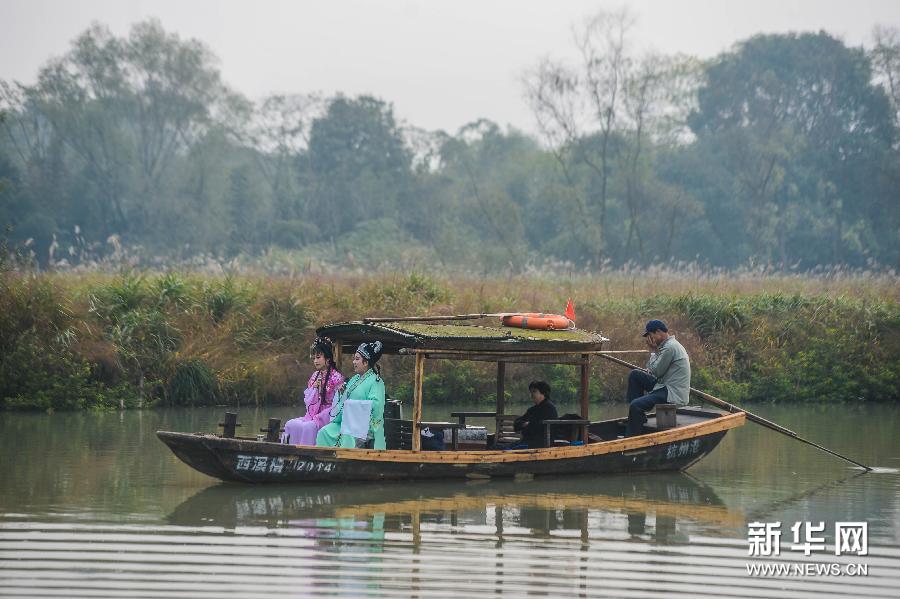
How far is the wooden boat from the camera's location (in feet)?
34.6

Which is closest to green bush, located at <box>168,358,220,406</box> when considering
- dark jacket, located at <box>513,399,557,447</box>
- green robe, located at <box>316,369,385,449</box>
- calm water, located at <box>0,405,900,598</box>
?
calm water, located at <box>0,405,900,598</box>

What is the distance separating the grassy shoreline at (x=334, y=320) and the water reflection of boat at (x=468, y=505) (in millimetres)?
6635

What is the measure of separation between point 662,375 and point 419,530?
374 centimetres

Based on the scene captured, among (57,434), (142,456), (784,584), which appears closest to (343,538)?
(784,584)

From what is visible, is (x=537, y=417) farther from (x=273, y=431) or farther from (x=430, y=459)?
(x=273, y=431)

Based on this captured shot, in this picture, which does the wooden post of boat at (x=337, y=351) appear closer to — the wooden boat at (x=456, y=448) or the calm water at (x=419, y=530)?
the wooden boat at (x=456, y=448)

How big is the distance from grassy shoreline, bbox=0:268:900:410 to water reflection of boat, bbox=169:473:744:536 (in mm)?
6635

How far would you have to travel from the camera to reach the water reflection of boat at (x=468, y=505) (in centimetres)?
975

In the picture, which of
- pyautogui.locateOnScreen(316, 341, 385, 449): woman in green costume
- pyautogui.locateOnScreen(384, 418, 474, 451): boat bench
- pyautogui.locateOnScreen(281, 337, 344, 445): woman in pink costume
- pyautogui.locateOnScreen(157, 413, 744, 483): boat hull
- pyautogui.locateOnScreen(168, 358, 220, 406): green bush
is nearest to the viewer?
pyautogui.locateOnScreen(157, 413, 744, 483): boat hull

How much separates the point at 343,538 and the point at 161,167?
119 feet

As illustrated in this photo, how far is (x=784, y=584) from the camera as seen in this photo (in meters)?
7.89

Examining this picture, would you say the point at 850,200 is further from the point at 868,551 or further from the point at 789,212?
the point at 868,551

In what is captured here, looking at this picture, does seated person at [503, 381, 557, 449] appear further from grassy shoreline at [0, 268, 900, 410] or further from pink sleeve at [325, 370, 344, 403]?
grassy shoreline at [0, 268, 900, 410]

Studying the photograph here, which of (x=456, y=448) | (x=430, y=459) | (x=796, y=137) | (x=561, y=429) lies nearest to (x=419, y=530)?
(x=430, y=459)
